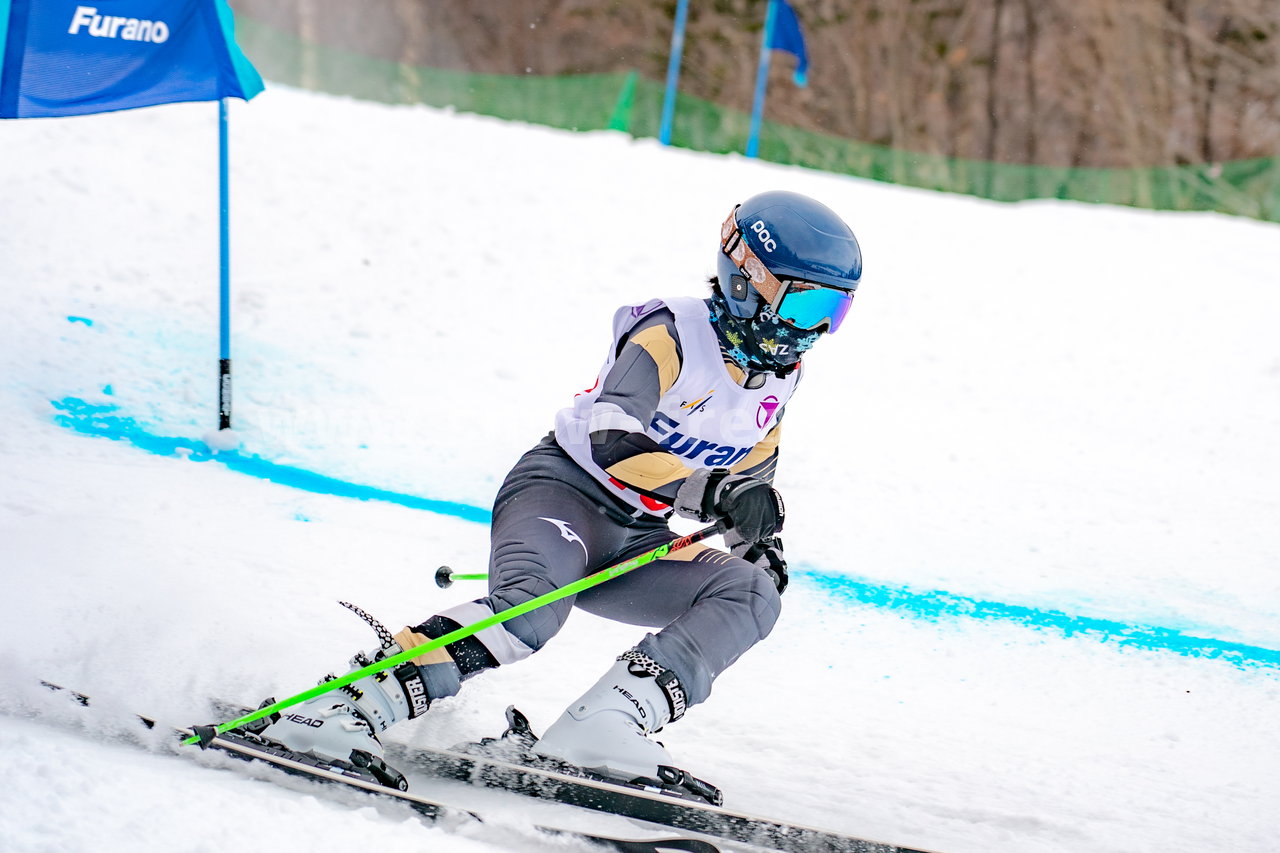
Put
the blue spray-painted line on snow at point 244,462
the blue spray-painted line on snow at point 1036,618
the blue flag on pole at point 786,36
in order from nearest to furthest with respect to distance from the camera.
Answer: the blue spray-painted line on snow at point 1036,618 < the blue spray-painted line on snow at point 244,462 < the blue flag on pole at point 786,36

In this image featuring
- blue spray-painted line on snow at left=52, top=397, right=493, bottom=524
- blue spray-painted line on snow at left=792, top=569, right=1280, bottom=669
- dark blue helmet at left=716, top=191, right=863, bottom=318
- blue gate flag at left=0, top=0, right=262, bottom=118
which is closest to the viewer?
dark blue helmet at left=716, top=191, right=863, bottom=318

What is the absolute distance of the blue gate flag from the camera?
4.61m

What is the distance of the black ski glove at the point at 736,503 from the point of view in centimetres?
271

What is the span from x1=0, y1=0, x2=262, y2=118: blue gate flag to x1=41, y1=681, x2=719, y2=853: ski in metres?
3.15

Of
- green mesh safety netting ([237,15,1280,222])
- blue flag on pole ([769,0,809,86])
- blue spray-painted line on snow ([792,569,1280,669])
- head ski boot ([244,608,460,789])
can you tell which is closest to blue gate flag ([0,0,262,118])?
head ski boot ([244,608,460,789])

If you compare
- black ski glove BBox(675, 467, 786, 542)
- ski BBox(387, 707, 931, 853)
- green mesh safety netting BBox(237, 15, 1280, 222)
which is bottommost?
ski BBox(387, 707, 931, 853)

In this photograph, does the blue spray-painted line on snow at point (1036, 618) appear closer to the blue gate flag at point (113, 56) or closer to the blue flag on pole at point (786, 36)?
the blue gate flag at point (113, 56)

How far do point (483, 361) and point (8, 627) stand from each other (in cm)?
455

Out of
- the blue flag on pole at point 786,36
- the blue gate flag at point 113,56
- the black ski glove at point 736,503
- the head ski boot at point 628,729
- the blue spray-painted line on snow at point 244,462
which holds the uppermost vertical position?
the blue flag on pole at point 786,36

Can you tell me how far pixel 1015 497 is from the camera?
257 inches

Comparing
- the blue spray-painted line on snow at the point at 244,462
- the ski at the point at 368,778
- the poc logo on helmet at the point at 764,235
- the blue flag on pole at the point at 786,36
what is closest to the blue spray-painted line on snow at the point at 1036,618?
the blue spray-painted line on snow at the point at 244,462

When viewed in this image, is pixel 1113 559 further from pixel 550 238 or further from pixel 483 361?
pixel 550 238

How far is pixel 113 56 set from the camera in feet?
16.2

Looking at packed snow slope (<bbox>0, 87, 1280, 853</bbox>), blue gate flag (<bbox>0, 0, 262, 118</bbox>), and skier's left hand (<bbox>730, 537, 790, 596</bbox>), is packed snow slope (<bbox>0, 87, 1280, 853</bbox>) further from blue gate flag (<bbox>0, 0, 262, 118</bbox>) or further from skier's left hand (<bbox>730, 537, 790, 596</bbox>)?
blue gate flag (<bbox>0, 0, 262, 118</bbox>)
